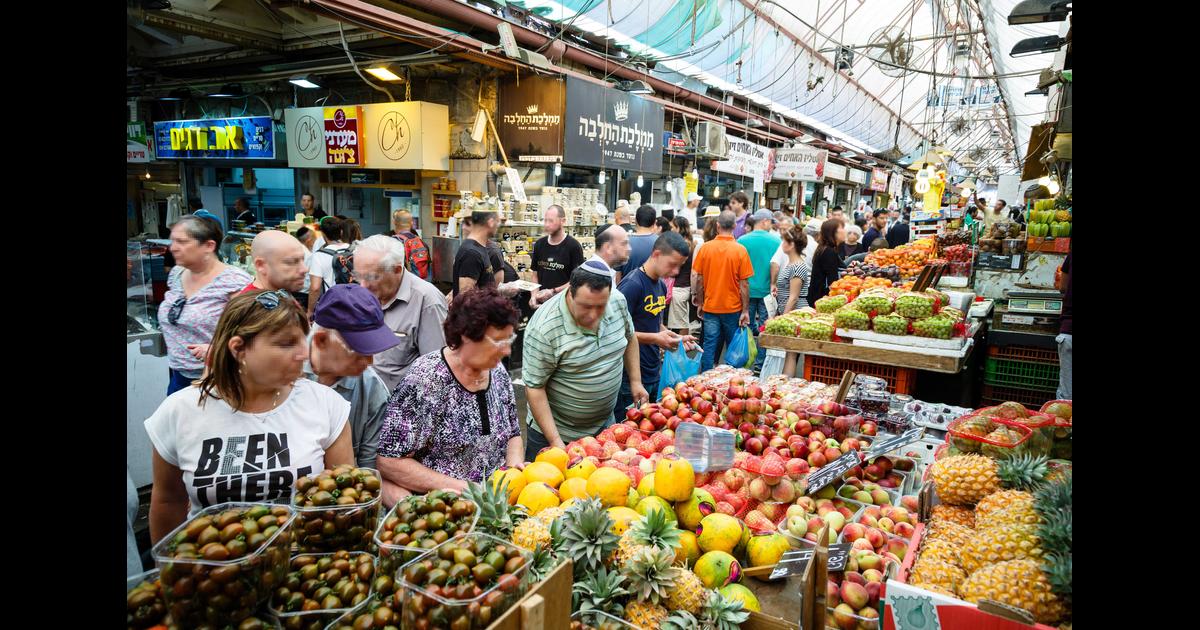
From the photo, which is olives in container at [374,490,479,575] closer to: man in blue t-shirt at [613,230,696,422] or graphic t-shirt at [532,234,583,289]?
man in blue t-shirt at [613,230,696,422]

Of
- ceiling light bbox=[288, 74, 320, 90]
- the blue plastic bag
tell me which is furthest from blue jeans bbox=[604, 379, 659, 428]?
ceiling light bbox=[288, 74, 320, 90]

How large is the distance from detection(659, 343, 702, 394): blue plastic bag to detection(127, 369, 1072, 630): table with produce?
67.7 inches

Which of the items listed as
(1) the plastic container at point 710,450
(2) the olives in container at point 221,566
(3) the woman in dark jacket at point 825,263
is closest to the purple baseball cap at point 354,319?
(2) the olives in container at point 221,566

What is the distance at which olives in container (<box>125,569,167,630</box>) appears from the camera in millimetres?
1229

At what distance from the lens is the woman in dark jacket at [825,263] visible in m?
8.05

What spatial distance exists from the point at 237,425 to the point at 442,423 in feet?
2.74

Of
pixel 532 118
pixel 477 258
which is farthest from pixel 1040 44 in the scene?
pixel 477 258

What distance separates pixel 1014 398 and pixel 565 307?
5117 mm

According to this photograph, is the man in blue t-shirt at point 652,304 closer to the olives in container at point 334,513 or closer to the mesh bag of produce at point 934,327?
the mesh bag of produce at point 934,327

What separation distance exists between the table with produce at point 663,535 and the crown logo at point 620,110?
8.08 meters
